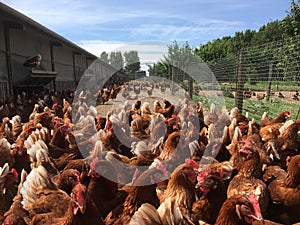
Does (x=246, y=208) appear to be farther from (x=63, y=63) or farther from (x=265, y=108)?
(x=63, y=63)

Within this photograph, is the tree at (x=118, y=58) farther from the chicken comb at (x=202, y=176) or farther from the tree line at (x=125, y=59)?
the chicken comb at (x=202, y=176)

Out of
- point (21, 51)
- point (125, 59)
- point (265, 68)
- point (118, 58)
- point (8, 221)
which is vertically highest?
point (21, 51)

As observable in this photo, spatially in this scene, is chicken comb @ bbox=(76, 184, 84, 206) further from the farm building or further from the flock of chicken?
the farm building

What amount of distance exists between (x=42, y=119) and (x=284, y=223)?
449cm

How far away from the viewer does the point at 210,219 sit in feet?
8.06

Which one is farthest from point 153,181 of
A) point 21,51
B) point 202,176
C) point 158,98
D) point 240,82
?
point 158,98

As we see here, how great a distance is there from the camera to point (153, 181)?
2400 millimetres

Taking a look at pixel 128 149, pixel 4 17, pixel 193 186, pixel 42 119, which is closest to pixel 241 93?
pixel 128 149

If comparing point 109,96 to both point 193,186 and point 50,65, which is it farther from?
point 193,186

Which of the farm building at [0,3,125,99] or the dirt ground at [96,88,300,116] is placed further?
the dirt ground at [96,88,300,116]

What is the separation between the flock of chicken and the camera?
6.81 ft

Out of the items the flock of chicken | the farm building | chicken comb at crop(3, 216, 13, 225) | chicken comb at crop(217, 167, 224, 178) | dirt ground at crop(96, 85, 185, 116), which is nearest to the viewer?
the flock of chicken

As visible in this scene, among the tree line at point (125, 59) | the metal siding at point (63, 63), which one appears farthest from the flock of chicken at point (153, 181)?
the metal siding at point (63, 63)

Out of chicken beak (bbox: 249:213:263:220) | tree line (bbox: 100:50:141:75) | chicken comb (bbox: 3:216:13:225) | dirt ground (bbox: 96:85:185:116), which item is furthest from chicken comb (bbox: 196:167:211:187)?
dirt ground (bbox: 96:85:185:116)
